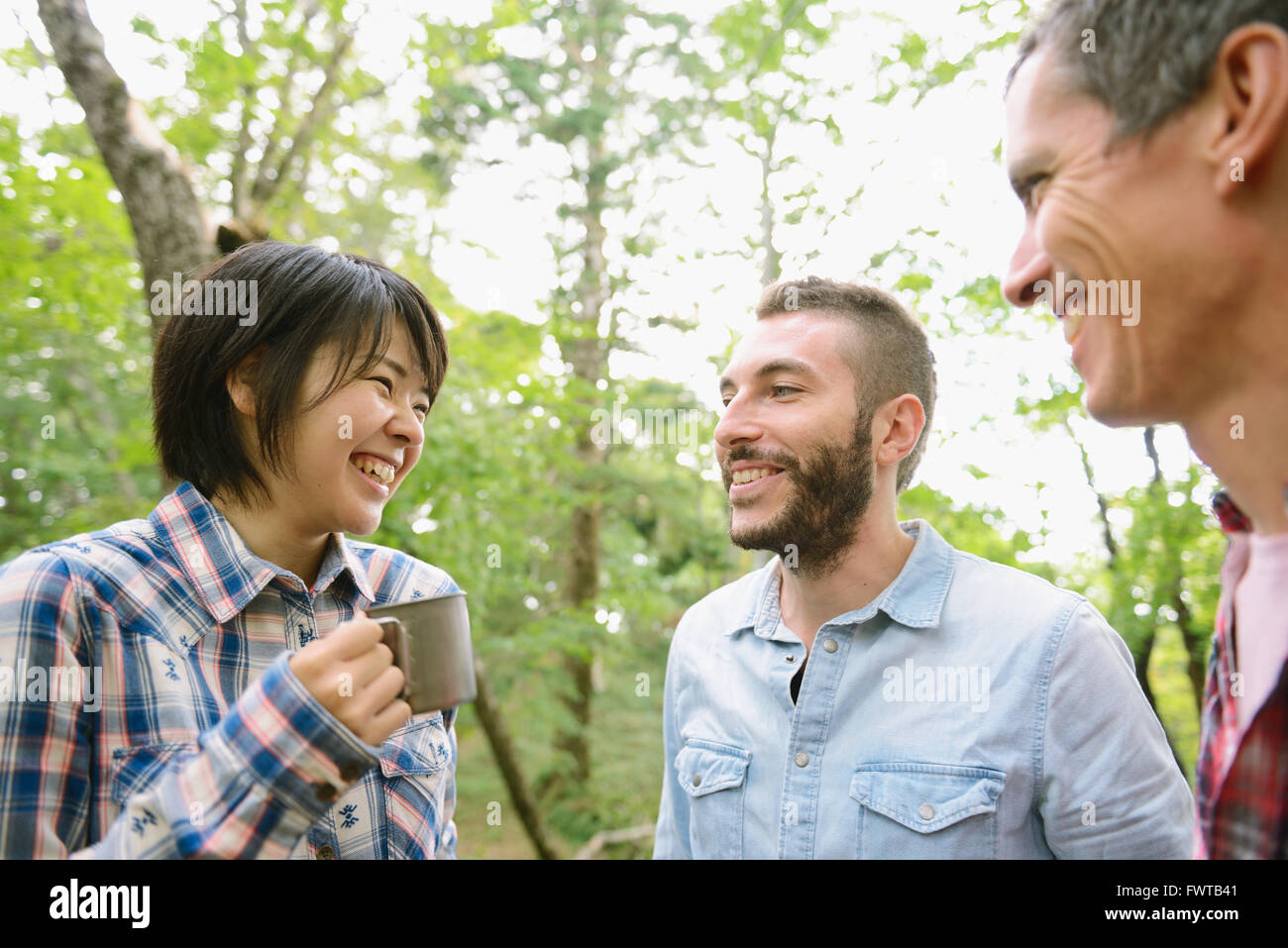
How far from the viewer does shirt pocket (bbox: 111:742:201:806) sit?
1448mm

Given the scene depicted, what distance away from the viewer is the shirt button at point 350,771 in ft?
4.28

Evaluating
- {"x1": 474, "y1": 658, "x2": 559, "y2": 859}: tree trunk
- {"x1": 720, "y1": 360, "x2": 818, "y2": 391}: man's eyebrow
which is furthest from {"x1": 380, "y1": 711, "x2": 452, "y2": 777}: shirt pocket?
{"x1": 474, "y1": 658, "x2": 559, "y2": 859}: tree trunk

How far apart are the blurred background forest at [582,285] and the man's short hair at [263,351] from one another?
106 centimetres

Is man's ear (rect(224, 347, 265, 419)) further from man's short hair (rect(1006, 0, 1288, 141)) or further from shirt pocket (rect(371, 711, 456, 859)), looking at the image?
man's short hair (rect(1006, 0, 1288, 141))

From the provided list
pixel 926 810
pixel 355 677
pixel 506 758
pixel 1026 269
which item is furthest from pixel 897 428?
pixel 506 758

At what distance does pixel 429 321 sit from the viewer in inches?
81.0

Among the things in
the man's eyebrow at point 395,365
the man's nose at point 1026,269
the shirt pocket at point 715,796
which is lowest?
the shirt pocket at point 715,796

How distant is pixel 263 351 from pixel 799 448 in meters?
1.38

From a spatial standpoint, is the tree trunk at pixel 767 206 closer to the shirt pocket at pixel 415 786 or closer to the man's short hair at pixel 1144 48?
the shirt pocket at pixel 415 786

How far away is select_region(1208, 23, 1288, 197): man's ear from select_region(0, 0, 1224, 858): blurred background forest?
2806 millimetres
